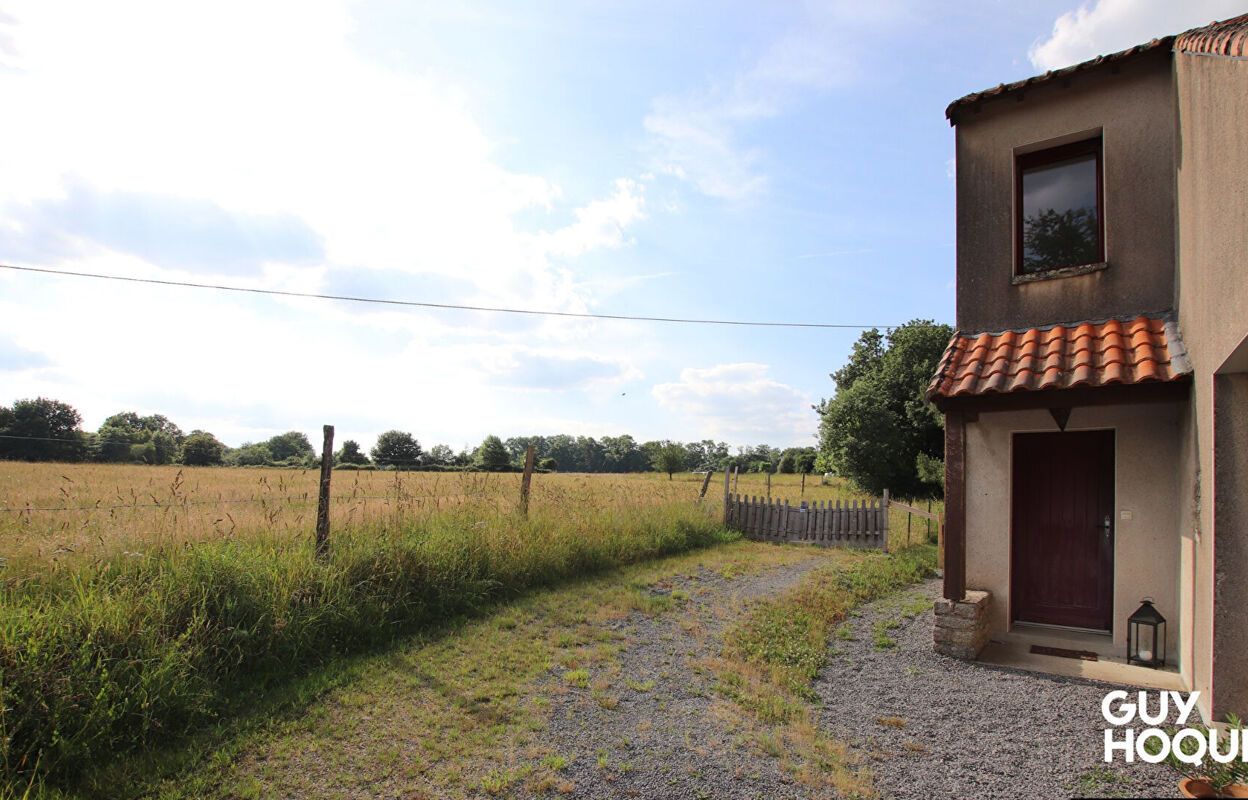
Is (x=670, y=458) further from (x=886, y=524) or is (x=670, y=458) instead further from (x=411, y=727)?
(x=411, y=727)

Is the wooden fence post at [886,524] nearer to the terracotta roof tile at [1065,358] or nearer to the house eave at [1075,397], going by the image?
the terracotta roof tile at [1065,358]

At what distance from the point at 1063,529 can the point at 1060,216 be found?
3.54m

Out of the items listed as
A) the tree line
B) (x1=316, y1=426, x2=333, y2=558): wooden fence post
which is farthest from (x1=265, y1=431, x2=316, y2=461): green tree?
(x1=316, y1=426, x2=333, y2=558): wooden fence post

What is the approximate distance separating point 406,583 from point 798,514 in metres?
9.62

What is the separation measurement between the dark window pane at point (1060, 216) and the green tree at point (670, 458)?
3649 cm

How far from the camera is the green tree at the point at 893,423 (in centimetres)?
1818

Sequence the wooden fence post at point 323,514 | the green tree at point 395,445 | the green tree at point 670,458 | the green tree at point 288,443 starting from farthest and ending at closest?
1. the green tree at point 288,443
2. the green tree at point 670,458
3. the green tree at point 395,445
4. the wooden fence post at point 323,514

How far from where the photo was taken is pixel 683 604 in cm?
769

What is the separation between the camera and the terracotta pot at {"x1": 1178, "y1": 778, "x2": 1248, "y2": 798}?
9.29 ft

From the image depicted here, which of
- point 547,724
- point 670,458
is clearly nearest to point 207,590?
point 547,724

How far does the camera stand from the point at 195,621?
4520mm

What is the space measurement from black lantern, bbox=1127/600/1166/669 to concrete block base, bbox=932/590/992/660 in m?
1.27

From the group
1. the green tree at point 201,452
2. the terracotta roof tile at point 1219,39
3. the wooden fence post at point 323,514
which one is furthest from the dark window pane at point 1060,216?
the green tree at point 201,452

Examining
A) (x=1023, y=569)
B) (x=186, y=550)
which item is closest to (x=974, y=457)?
(x=1023, y=569)
